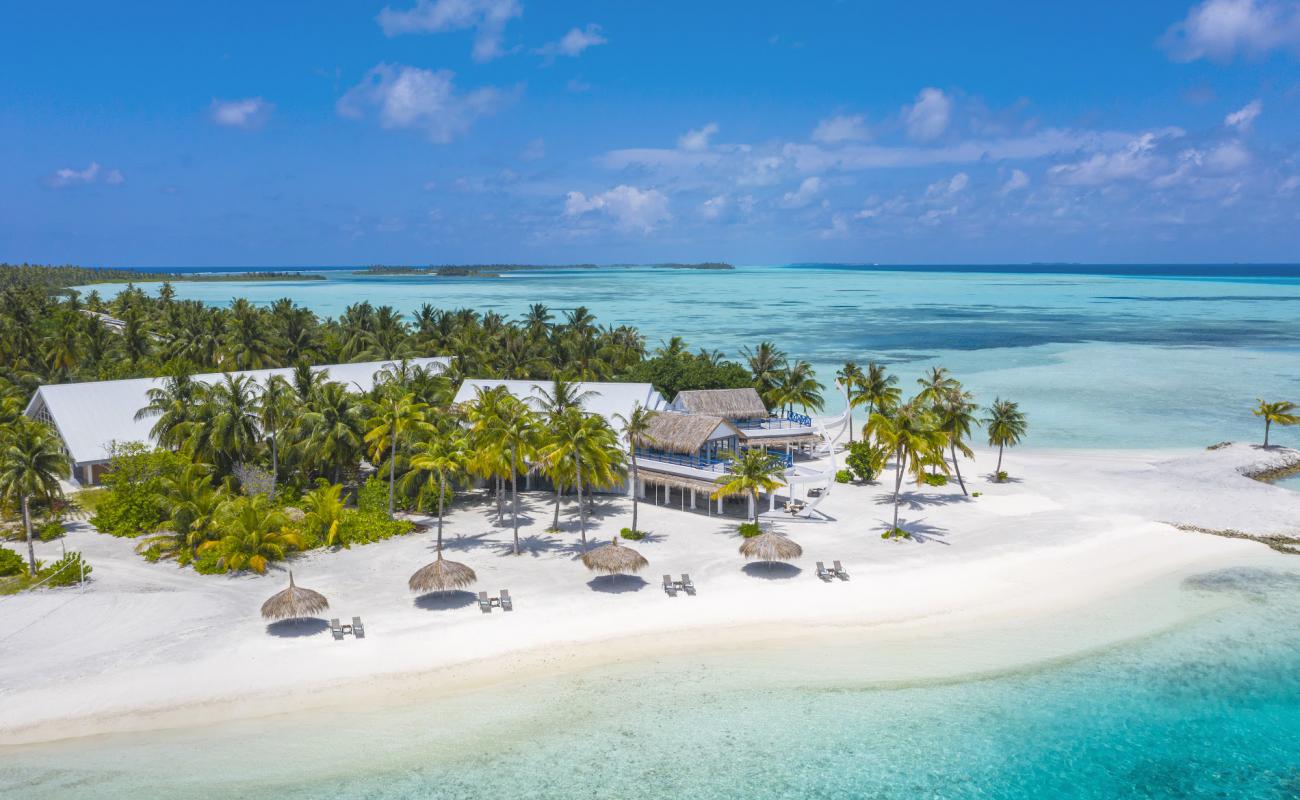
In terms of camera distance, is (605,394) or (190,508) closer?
(190,508)

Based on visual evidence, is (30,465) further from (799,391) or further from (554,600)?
(799,391)

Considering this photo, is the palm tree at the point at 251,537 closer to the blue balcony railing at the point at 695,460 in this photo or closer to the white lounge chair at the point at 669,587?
the white lounge chair at the point at 669,587

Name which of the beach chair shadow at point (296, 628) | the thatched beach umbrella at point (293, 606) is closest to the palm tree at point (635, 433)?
the beach chair shadow at point (296, 628)

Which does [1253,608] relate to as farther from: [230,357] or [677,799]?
[230,357]

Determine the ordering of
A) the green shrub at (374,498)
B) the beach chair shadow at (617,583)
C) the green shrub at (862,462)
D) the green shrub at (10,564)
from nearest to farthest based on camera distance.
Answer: the green shrub at (10,564), the beach chair shadow at (617,583), the green shrub at (374,498), the green shrub at (862,462)

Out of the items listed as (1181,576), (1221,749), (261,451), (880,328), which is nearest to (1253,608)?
(1181,576)

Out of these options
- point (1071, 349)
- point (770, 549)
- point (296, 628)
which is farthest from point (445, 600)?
point (1071, 349)
